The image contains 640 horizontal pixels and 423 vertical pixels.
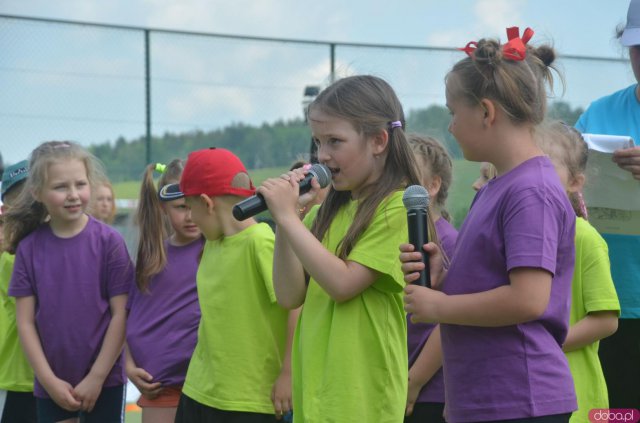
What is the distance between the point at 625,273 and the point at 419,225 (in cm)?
178

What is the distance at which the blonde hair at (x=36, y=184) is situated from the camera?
4.71 m

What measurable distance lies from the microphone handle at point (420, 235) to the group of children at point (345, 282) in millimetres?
29

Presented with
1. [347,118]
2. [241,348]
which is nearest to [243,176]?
[241,348]

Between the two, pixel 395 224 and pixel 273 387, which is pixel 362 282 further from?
pixel 273 387

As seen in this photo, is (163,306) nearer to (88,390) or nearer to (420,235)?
(88,390)

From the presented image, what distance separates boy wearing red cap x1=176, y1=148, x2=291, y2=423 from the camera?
12.4ft

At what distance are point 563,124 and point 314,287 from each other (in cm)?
137

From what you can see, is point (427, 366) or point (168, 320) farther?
point (168, 320)

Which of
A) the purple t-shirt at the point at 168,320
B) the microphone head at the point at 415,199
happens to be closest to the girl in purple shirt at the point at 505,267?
the microphone head at the point at 415,199

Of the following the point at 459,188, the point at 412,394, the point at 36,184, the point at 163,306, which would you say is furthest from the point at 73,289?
the point at 459,188

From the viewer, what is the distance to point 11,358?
16.3ft

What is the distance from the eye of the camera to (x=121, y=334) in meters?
4.64

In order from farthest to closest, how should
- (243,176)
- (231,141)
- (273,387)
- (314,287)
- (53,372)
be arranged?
1. (231,141)
2. (53,372)
3. (243,176)
4. (273,387)
5. (314,287)

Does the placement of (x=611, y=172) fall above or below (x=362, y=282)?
above
